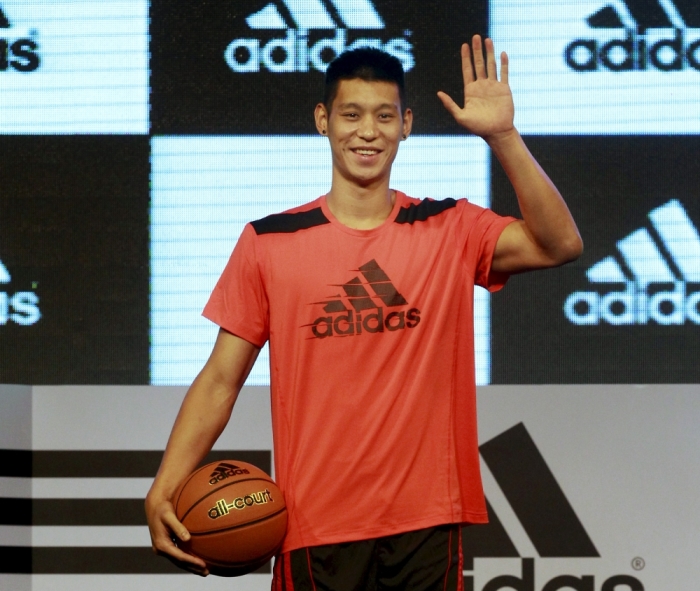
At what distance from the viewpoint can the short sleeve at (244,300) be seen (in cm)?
211

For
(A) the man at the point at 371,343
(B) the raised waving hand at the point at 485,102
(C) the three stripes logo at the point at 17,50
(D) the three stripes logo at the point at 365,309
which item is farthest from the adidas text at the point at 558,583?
(C) the three stripes logo at the point at 17,50

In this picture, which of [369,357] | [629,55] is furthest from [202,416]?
[629,55]

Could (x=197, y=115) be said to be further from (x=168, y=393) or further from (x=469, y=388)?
(x=469, y=388)

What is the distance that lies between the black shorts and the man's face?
0.73 m

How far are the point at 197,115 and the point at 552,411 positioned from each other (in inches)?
57.2

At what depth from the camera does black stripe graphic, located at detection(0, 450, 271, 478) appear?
324 cm

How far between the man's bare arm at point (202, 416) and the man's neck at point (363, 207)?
34 cm

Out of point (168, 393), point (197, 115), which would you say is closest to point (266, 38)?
point (197, 115)

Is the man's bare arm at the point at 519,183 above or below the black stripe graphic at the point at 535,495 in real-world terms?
above

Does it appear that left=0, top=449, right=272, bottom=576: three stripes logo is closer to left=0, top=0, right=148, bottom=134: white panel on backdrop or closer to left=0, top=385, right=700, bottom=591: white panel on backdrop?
left=0, top=385, right=700, bottom=591: white panel on backdrop

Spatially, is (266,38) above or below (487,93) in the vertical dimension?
above

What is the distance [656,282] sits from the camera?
3.23 meters

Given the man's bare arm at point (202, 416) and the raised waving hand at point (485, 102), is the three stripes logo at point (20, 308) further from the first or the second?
the raised waving hand at point (485, 102)

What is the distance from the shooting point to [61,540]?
3.25 meters
